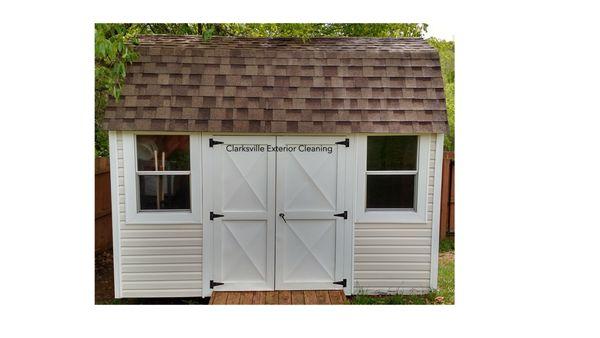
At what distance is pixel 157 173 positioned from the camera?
4.41m

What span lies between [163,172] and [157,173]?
0.06 metres

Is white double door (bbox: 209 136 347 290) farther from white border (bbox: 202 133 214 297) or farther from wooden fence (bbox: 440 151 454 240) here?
wooden fence (bbox: 440 151 454 240)

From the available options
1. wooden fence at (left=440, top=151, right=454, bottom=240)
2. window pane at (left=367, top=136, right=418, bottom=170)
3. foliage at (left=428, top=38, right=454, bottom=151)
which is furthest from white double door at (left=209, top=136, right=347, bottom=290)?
foliage at (left=428, top=38, right=454, bottom=151)

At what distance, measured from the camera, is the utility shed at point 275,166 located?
4328mm

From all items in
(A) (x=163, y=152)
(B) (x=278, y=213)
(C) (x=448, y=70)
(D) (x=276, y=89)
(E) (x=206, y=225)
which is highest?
(C) (x=448, y=70)

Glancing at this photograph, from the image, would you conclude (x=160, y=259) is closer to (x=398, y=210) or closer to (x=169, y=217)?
(x=169, y=217)

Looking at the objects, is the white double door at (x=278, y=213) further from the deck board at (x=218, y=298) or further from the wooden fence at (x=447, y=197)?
the wooden fence at (x=447, y=197)

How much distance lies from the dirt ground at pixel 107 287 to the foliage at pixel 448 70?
9.82 ft

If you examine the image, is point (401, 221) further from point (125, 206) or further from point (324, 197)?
point (125, 206)

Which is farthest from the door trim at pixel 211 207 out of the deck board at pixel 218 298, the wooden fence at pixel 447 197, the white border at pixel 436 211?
the wooden fence at pixel 447 197

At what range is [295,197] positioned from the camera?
4.46 metres

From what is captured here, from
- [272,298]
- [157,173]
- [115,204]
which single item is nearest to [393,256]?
[272,298]

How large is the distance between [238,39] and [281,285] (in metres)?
2.54

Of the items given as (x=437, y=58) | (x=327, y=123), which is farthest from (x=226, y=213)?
(x=437, y=58)
